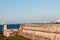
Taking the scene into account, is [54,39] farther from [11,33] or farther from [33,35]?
[11,33]

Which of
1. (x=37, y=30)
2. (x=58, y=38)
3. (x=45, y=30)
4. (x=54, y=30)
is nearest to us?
(x=58, y=38)

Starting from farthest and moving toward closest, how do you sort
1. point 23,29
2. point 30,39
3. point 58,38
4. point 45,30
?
point 23,29, point 30,39, point 45,30, point 58,38

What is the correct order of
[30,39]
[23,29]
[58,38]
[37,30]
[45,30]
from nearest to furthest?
[58,38]
[45,30]
[37,30]
[30,39]
[23,29]

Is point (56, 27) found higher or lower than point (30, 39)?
higher

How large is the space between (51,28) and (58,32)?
83.4 inches

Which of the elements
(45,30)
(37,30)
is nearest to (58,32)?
(45,30)

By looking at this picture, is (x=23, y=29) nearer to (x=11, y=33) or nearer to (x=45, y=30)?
(x=11, y=33)

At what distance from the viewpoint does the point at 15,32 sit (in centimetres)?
4119

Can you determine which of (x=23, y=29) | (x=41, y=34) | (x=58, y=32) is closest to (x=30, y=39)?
(x=41, y=34)

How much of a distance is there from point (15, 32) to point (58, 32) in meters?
19.4

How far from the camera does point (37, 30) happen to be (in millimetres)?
Answer: 30094

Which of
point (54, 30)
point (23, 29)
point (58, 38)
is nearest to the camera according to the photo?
point (58, 38)

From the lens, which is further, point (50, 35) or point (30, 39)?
point (30, 39)

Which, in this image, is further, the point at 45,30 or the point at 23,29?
the point at 23,29
